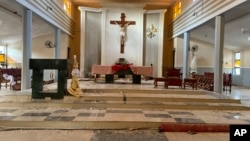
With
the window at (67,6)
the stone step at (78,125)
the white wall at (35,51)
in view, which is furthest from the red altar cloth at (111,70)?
the white wall at (35,51)

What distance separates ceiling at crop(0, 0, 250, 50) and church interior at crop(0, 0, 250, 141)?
0.05 m

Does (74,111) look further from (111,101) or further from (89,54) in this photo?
(89,54)

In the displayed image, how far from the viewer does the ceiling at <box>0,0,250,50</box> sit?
1019 centimetres

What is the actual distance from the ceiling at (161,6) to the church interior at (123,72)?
0.05m

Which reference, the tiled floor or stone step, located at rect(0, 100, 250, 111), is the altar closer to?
the tiled floor

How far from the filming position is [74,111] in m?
6.15

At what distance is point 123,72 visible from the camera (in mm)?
10891

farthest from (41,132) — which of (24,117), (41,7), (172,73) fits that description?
(172,73)

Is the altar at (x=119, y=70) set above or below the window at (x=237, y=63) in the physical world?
below

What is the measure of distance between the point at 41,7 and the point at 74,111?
5.50 m

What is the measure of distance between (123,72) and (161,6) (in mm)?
7973

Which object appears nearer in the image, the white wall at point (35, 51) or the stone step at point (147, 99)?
the stone step at point (147, 99)

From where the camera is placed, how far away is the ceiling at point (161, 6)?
10.2 metres

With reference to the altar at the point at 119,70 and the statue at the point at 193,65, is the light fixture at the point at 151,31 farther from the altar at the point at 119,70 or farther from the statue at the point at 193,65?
the altar at the point at 119,70
